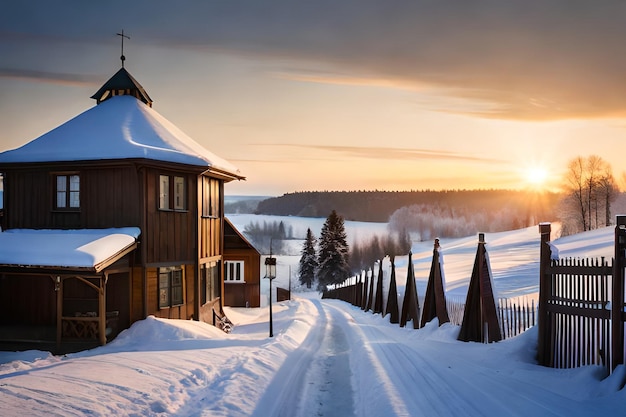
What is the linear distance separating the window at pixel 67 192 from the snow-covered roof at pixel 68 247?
108 cm

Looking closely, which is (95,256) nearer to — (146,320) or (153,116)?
(146,320)

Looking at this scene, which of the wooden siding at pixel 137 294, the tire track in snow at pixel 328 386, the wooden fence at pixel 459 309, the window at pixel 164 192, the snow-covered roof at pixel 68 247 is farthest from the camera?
the window at pixel 164 192

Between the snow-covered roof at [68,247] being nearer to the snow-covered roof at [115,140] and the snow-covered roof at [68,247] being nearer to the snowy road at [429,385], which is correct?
the snow-covered roof at [115,140]

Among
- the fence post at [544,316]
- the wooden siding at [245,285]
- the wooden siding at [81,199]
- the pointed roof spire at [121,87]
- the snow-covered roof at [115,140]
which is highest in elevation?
the pointed roof spire at [121,87]

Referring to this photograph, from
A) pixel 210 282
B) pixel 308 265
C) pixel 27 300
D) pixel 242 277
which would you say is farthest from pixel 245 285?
pixel 308 265

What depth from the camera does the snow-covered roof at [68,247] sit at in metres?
15.3

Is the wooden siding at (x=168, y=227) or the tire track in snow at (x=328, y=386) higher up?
the wooden siding at (x=168, y=227)

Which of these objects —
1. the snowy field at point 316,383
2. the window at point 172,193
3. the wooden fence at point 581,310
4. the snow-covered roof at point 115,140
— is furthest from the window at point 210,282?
the wooden fence at point 581,310

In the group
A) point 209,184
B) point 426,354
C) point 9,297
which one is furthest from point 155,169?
point 426,354

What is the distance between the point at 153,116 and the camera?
2264 cm

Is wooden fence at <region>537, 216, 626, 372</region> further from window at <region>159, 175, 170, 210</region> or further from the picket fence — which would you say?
window at <region>159, 175, 170, 210</region>

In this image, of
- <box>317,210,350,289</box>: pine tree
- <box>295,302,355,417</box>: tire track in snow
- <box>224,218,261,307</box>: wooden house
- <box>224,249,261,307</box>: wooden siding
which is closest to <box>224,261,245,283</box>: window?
<box>224,218,261,307</box>: wooden house

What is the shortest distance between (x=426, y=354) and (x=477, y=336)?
81.6 inches

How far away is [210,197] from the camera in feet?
72.5
